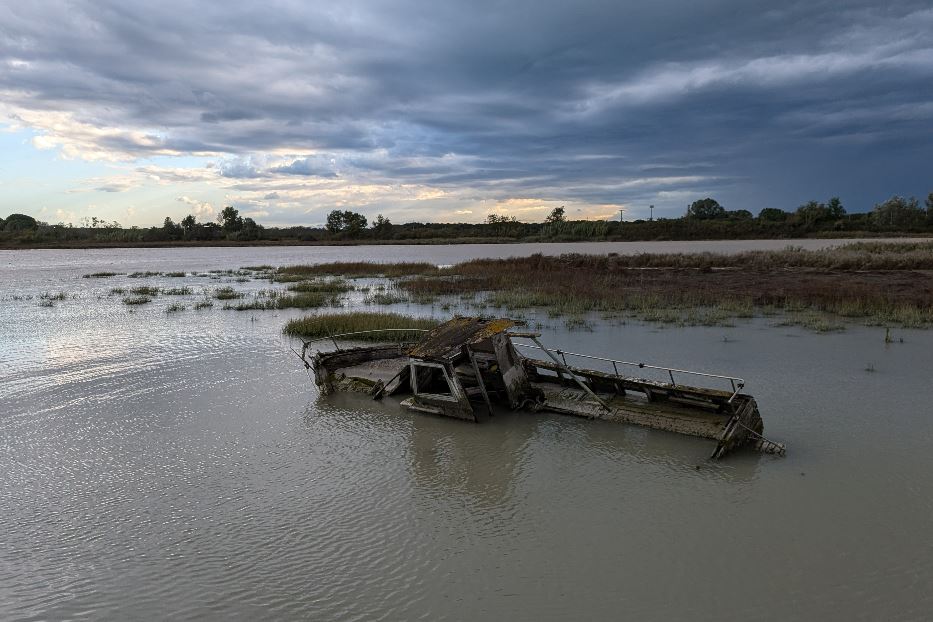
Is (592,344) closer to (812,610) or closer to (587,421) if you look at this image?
(587,421)

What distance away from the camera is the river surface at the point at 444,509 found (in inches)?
215

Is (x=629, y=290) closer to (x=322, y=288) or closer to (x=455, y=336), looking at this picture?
(x=322, y=288)

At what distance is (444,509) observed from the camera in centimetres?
725

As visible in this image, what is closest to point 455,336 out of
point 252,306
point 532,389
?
point 532,389

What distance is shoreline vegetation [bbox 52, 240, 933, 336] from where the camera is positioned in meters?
20.9

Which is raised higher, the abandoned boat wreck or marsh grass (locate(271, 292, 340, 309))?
marsh grass (locate(271, 292, 340, 309))

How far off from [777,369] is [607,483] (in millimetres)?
7812

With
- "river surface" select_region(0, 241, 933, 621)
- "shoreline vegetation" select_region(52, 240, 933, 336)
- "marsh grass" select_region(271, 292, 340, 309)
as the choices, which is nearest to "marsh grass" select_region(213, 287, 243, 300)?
"shoreline vegetation" select_region(52, 240, 933, 336)

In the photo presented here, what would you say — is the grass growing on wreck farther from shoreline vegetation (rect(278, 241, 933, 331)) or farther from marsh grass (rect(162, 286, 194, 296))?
marsh grass (rect(162, 286, 194, 296))

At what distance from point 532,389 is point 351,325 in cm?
897

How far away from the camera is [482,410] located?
1107 cm

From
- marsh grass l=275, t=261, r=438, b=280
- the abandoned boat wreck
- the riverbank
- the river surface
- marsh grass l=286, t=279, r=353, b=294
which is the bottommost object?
the river surface

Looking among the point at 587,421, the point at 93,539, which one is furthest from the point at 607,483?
the point at 93,539

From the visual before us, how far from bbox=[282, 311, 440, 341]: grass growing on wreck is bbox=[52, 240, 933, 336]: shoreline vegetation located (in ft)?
0.43
